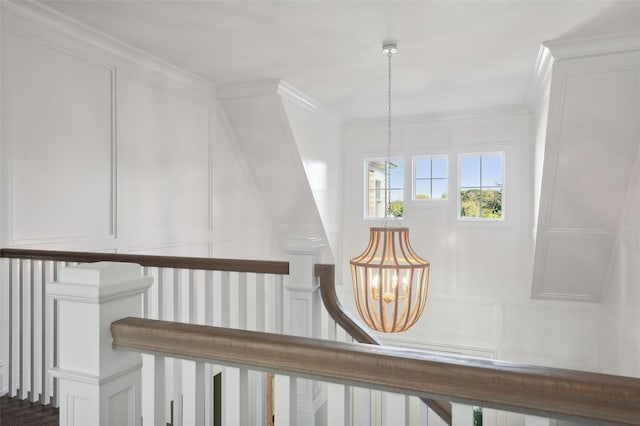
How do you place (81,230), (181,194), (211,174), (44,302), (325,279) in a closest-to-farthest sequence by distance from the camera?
1. (325,279)
2. (44,302)
3. (81,230)
4. (181,194)
5. (211,174)

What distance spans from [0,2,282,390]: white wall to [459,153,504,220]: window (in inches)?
124

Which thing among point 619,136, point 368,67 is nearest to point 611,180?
point 619,136

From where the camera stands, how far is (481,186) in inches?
218

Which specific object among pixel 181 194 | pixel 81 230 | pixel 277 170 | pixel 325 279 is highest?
pixel 277 170

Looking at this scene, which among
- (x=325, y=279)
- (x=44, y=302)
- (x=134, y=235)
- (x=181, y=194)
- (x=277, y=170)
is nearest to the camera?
(x=325, y=279)

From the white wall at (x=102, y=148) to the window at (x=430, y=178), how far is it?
8.80ft

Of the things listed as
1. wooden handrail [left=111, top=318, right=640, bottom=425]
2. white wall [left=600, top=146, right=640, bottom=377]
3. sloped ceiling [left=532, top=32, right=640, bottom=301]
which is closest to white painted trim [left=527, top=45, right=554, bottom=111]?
sloped ceiling [left=532, top=32, right=640, bottom=301]

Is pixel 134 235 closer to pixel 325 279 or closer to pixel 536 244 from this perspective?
pixel 325 279

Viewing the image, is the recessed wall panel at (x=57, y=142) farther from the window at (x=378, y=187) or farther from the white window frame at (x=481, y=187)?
the white window frame at (x=481, y=187)

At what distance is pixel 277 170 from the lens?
16.3 ft

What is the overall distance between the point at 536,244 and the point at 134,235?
Result: 3974 millimetres

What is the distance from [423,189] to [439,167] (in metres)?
0.37

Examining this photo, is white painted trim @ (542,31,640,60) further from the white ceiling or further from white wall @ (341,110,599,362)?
white wall @ (341,110,599,362)

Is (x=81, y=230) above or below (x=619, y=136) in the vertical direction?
below
